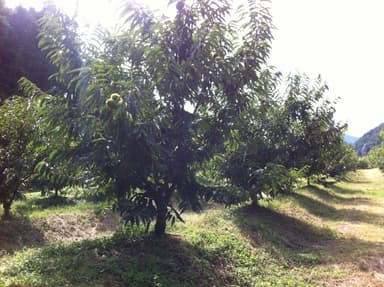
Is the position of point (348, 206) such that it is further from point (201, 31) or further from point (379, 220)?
point (201, 31)

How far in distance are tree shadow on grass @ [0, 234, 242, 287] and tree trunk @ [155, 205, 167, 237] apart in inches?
6.0

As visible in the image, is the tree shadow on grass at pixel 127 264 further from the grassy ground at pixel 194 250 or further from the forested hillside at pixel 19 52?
the forested hillside at pixel 19 52

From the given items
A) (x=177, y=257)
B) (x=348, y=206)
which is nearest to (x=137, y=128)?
(x=177, y=257)

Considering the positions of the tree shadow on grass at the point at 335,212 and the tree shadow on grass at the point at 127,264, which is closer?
the tree shadow on grass at the point at 127,264

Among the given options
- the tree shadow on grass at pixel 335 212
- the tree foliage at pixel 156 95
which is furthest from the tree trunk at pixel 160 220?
the tree shadow on grass at pixel 335 212

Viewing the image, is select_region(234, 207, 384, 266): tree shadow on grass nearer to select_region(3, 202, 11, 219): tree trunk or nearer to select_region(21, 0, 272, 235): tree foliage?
select_region(21, 0, 272, 235): tree foliage

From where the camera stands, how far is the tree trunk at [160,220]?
5.97m

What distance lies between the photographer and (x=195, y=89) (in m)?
5.42

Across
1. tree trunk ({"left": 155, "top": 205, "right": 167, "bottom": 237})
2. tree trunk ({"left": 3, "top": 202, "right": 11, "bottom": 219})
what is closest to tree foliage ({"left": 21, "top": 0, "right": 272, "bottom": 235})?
tree trunk ({"left": 155, "top": 205, "right": 167, "bottom": 237})

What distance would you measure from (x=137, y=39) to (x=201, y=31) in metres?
1.11

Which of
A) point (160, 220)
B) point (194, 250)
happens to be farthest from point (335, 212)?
point (160, 220)

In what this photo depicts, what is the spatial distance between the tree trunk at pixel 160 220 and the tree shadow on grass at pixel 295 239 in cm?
316

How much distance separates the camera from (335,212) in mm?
15633

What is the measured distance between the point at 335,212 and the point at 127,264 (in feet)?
44.2
